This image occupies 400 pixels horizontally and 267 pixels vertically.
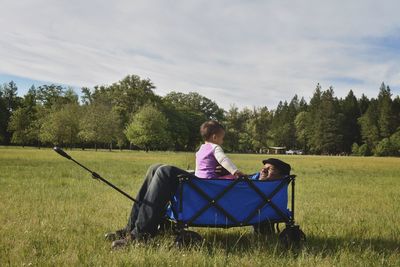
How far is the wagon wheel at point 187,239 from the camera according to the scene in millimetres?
4901

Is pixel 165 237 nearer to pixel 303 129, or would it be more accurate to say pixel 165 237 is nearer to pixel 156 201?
pixel 156 201

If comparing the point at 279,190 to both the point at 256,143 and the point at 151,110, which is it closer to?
the point at 151,110

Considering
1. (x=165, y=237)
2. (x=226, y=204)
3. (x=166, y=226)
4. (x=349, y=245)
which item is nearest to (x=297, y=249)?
(x=349, y=245)

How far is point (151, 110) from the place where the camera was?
78000mm

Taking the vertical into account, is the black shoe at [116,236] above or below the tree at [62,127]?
below

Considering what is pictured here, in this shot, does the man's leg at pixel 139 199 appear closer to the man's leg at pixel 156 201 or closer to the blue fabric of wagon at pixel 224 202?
the man's leg at pixel 156 201

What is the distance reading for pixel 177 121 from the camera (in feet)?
313

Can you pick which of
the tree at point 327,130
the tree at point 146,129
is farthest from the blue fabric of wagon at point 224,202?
the tree at point 327,130

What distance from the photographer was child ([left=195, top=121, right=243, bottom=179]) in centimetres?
525

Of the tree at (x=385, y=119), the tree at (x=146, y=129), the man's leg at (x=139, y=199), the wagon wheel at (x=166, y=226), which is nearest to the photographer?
the man's leg at (x=139, y=199)

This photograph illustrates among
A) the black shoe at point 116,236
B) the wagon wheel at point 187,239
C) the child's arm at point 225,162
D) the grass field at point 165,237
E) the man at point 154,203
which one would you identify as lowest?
the grass field at point 165,237

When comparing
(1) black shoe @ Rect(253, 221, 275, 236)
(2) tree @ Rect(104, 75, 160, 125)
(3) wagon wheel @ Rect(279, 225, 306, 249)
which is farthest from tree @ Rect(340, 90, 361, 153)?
(3) wagon wheel @ Rect(279, 225, 306, 249)

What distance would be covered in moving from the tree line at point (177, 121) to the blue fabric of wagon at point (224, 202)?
65664 mm

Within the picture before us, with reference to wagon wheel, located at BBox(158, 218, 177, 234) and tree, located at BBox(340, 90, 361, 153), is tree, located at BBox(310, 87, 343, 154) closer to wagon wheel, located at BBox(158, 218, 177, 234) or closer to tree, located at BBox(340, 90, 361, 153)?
tree, located at BBox(340, 90, 361, 153)
